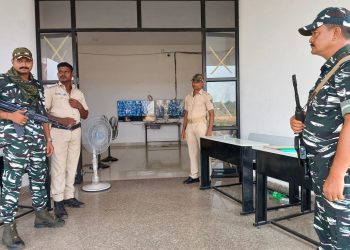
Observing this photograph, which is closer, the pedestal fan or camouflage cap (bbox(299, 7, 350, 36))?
camouflage cap (bbox(299, 7, 350, 36))

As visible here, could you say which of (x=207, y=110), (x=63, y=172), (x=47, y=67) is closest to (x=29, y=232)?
(x=63, y=172)

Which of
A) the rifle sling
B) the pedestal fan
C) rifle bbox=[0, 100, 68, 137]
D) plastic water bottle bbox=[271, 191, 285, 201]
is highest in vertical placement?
the rifle sling

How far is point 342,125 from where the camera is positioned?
135 centimetres

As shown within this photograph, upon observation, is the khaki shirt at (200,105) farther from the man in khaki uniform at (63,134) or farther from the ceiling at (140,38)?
the ceiling at (140,38)

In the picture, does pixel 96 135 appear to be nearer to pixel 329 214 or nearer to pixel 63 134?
pixel 63 134

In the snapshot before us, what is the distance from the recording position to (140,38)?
7.50 meters

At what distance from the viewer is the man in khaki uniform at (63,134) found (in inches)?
120

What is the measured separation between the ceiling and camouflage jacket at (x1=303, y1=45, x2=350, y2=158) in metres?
5.84

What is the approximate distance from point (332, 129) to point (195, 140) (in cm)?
303

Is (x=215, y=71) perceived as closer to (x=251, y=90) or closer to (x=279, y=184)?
(x=251, y=90)

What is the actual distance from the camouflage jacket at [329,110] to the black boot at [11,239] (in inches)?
89.6

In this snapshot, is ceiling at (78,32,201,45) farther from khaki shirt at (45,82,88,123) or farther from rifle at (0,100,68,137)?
rifle at (0,100,68,137)

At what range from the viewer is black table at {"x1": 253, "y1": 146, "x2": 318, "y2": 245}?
2.33m

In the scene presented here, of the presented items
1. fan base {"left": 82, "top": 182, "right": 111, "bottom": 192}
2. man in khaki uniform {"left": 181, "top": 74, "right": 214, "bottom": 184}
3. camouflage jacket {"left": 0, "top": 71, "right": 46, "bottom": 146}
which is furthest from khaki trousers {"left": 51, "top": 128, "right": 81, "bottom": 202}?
man in khaki uniform {"left": 181, "top": 74, "right": 214, "bottom": 184}
